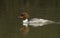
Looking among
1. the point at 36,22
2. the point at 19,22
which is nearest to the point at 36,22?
the point at 36,22

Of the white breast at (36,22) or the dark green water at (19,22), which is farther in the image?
the white breast at (36,22)

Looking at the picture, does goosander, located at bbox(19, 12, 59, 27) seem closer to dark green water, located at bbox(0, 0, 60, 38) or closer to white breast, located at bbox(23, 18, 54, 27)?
white breast, located at bbox(23, 18, 54, 27)

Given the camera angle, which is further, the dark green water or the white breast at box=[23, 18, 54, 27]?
the white breast at box=[23, 18, 54, 27]

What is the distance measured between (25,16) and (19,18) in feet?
0.75

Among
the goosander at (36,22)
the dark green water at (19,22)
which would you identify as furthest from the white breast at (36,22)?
the dark green water at (19,22)

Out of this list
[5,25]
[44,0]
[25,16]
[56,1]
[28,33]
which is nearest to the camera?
[28,33]

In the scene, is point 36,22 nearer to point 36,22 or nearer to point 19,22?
point 36,22

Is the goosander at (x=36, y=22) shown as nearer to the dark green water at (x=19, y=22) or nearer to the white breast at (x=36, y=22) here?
the white breast at (x=36, y=22)

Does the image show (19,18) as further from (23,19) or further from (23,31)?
(23,31)

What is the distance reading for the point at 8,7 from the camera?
12.0 meters

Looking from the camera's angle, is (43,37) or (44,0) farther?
(44,0)

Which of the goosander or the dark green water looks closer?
the dark green water

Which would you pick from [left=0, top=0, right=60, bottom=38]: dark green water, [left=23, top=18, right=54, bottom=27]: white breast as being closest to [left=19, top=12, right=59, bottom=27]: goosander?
[left=23, top=18, right=54, bottom=27]: white breast

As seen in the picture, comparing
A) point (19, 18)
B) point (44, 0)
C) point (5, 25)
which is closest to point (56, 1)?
point (44, 0)
